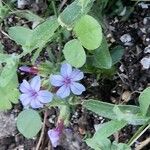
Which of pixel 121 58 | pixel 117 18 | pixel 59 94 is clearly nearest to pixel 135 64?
pixel 121 58

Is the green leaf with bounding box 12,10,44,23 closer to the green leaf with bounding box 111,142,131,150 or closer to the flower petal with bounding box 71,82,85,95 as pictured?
the flower petal with bounding box 71,82,85,95

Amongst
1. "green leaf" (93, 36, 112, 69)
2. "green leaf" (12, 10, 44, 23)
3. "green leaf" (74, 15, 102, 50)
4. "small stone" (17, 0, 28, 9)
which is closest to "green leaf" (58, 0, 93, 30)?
"green leaf" (74, 15, 102, 50)

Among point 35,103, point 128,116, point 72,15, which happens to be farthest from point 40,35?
point 128,116

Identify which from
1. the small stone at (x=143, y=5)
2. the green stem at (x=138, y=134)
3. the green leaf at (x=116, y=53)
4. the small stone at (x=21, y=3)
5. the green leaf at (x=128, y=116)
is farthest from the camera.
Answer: the small stone at (x=21, y=3)

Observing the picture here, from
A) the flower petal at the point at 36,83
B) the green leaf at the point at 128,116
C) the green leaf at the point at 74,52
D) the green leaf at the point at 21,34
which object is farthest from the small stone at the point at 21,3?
the green leaf at the point at 128,116

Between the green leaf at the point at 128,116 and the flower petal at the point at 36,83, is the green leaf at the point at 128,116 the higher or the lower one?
the higher one

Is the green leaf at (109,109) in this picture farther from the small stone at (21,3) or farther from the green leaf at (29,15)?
the small stone at (21,3)

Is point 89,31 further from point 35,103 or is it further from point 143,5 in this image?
point 143,5
